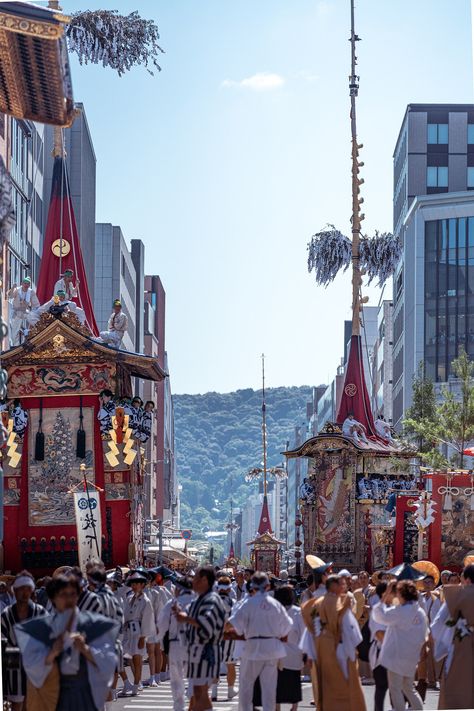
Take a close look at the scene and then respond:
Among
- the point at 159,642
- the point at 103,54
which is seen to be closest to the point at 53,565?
the point at 159,642

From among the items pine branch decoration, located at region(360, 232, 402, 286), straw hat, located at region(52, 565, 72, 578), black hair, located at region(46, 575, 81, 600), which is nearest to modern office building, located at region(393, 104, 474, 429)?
pine branch decoration, located at region(360, 232, 402, 286)

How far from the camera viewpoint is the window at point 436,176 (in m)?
94.4

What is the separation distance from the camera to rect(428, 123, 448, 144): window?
9369 centimetres

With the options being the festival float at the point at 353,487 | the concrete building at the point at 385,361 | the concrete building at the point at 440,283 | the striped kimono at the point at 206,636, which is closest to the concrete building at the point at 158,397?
the concrete building at the point at 385,361

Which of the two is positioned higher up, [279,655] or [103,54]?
[103,54]

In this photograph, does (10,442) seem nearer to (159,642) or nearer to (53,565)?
(53,565)

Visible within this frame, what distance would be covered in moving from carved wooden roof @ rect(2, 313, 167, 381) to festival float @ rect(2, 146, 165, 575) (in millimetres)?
24

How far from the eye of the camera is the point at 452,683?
16.9m

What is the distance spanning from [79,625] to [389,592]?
5.42m

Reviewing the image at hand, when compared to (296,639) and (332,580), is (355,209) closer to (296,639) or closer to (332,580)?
(296,639)

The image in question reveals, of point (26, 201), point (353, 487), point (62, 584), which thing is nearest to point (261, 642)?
point (62, 584)

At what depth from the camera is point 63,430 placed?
123 ft

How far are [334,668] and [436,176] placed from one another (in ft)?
264

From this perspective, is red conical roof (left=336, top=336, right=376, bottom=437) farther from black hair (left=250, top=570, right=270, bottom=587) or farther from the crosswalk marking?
black hair (left=250, top=570, right=270, bottom=587)
